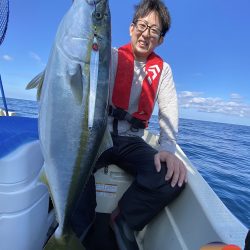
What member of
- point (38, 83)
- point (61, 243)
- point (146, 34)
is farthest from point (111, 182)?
point (38, 83)

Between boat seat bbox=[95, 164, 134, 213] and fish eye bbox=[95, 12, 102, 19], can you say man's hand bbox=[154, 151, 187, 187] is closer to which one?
boat seat bbox=[95, 164, 134, 213]

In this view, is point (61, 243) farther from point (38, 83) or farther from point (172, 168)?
point (172, 168)

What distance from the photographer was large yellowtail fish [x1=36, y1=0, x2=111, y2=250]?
4.87 feet

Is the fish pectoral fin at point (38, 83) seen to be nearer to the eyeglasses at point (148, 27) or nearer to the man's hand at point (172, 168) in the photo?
the man's hand at point (172, 168)

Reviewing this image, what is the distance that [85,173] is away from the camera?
5.62 ft

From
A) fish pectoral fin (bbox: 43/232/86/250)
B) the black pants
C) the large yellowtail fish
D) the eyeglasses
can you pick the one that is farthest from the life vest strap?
fish pectoral fin (bbox: 43/232/86/250)

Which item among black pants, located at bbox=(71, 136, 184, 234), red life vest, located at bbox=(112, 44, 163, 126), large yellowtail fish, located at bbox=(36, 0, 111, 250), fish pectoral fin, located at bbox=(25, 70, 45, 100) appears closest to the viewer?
large yellowtail fish, located at bbox=(36, 0, 111, 250)

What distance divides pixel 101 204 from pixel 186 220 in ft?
3.56

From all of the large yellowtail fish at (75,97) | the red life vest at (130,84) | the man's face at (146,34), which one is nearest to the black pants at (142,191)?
the red life vest at (130,84)

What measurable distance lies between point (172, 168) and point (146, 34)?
133 cm

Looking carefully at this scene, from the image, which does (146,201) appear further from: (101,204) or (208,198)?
(101,204)

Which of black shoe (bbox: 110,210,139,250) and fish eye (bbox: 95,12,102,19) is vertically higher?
fish eye (bbox: 95,12,102,19)

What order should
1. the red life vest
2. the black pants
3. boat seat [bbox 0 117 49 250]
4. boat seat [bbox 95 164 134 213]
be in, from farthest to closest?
1. boat seat [bbox 95 164 134 213]
2. the red life vest
3. the black pants
4. boat seat [bbox 0 117 49 250]

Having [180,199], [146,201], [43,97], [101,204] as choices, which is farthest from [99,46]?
[101,204]
